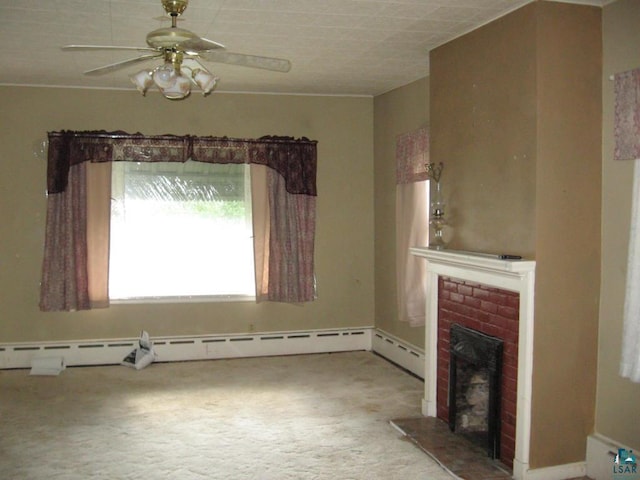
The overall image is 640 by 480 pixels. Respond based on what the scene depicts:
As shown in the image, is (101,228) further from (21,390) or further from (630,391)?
(630,391)

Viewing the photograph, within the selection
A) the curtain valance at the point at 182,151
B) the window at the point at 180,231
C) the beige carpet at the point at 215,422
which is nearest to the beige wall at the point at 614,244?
the beige carpet at the point at 215,422

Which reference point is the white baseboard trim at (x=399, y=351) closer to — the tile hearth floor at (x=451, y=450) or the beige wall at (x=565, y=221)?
the tile hearth floor at (x=451, y=450)

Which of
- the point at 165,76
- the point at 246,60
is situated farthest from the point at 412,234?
the point at 165,76

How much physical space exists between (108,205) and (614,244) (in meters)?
4.29

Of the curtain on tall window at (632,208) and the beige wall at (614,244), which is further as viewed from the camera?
the beige wall at (614,244)

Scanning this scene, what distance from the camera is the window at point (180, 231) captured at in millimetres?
5969

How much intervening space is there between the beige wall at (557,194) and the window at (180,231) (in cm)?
319

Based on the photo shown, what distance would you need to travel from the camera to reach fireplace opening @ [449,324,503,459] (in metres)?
3.64

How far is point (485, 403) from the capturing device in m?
3.93

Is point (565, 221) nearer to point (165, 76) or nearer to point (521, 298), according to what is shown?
point (521, 298)

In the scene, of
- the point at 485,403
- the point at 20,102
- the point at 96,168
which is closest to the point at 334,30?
the point at 485,403

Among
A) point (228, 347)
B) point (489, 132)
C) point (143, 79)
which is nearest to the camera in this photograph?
point (143, 79)

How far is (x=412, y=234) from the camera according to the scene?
551 centimetres

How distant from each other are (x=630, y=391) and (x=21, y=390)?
441 cm
